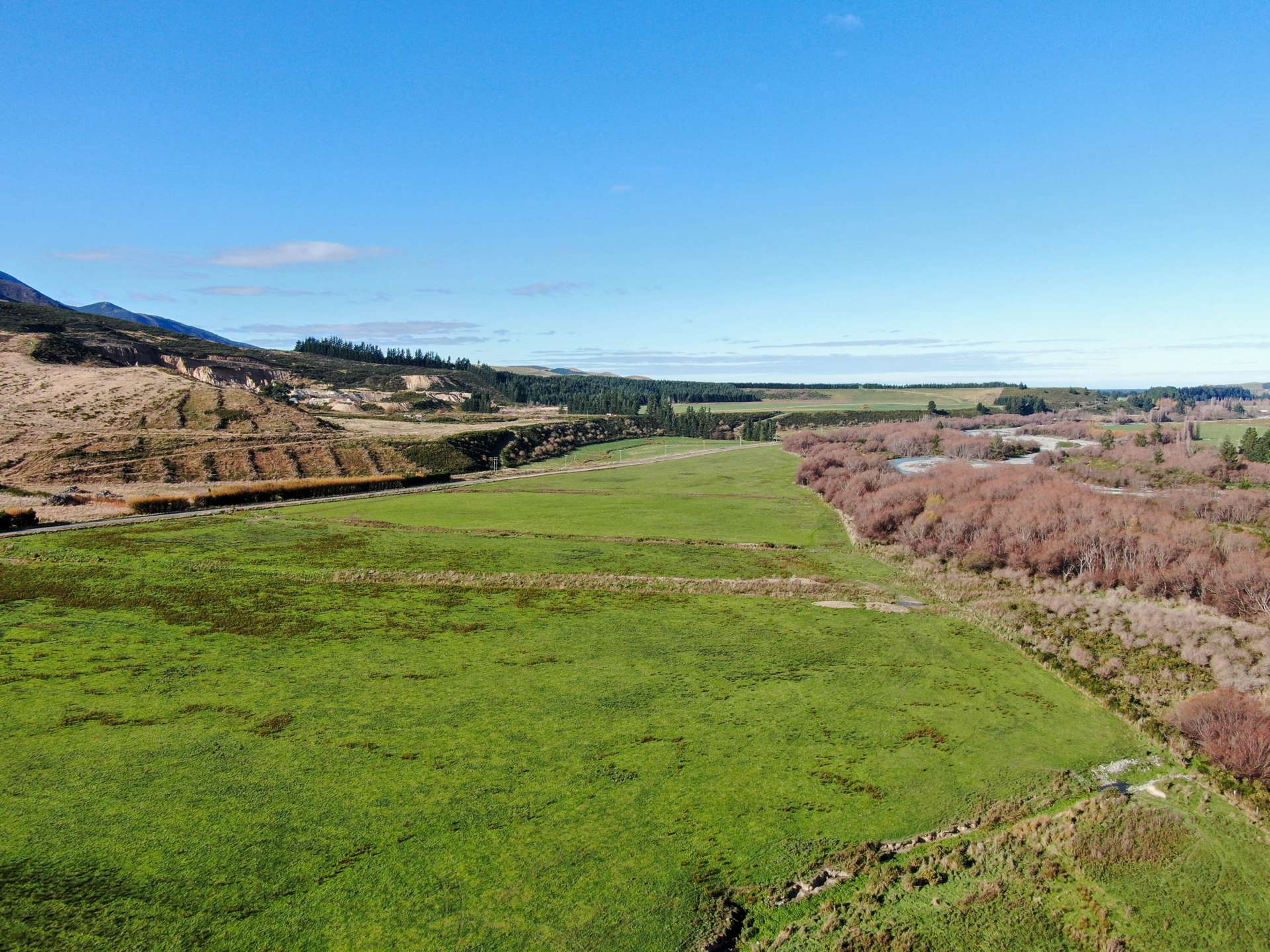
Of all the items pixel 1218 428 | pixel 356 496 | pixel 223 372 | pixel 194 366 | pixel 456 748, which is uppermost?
pixel 194 366

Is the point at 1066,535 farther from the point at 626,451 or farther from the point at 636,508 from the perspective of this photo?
the point at 626,451

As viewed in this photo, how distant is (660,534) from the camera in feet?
167

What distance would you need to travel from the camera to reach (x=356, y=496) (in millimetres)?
67250

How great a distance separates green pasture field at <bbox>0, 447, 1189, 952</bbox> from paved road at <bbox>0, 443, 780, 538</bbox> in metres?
10.5

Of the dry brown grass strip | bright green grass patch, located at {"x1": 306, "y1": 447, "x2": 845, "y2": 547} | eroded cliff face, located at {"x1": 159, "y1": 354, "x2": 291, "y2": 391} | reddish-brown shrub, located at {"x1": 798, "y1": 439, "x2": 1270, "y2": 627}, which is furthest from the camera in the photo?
eroded cliff face, located at {"x1": 159, "y1": 354, "x2": 291, "y2": 391}

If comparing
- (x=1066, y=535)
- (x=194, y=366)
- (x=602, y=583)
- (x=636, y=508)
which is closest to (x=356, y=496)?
(x=636, y=508)

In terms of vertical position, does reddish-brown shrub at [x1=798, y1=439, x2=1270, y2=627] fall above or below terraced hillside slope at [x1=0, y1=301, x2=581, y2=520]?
below

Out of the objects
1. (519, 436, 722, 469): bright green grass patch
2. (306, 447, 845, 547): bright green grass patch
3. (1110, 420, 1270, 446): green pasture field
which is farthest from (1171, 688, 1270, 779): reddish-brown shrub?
(1110, 420, 1270, 446): green pasture field

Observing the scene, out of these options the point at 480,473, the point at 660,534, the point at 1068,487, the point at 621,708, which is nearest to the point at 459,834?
the point at 621,708

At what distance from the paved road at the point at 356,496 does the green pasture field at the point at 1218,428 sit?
7363 cm

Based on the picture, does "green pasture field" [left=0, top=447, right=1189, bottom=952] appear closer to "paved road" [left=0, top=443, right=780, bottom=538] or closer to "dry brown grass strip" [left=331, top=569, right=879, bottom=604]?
"dry brown grass strip" [left=331, top=569, right=879, bottom=604]

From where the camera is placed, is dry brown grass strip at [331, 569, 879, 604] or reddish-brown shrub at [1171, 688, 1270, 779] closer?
reddish-brown shrub at [1171, 688, 1270, 779]

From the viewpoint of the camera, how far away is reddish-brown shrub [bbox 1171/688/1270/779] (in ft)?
→ 58.7

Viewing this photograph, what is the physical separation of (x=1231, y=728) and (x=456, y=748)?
2094 cm
